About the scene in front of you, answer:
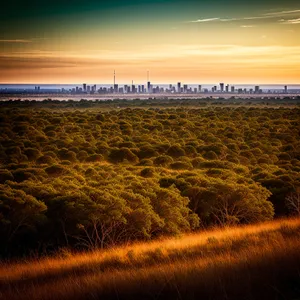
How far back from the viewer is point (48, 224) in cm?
1886

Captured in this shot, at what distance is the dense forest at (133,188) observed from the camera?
60.2ft

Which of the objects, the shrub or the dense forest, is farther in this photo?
the shrub

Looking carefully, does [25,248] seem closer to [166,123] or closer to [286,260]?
[286,260]

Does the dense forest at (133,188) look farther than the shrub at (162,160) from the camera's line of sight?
No

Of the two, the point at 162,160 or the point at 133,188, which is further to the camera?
the point at 162,160

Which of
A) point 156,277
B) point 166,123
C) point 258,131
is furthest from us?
point 166,123

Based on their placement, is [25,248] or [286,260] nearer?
[286,260]

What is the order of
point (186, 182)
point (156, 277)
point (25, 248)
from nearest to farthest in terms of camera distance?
point (156, 277), point (25, 248), point (186, 182)

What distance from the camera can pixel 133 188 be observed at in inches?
891

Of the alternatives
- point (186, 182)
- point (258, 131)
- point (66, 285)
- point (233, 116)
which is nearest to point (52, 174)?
point (186, 182)

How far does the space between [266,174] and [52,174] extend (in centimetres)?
1334

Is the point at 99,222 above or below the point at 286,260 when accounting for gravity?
below

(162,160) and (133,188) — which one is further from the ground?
(133,188)

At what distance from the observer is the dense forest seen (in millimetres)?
18344
